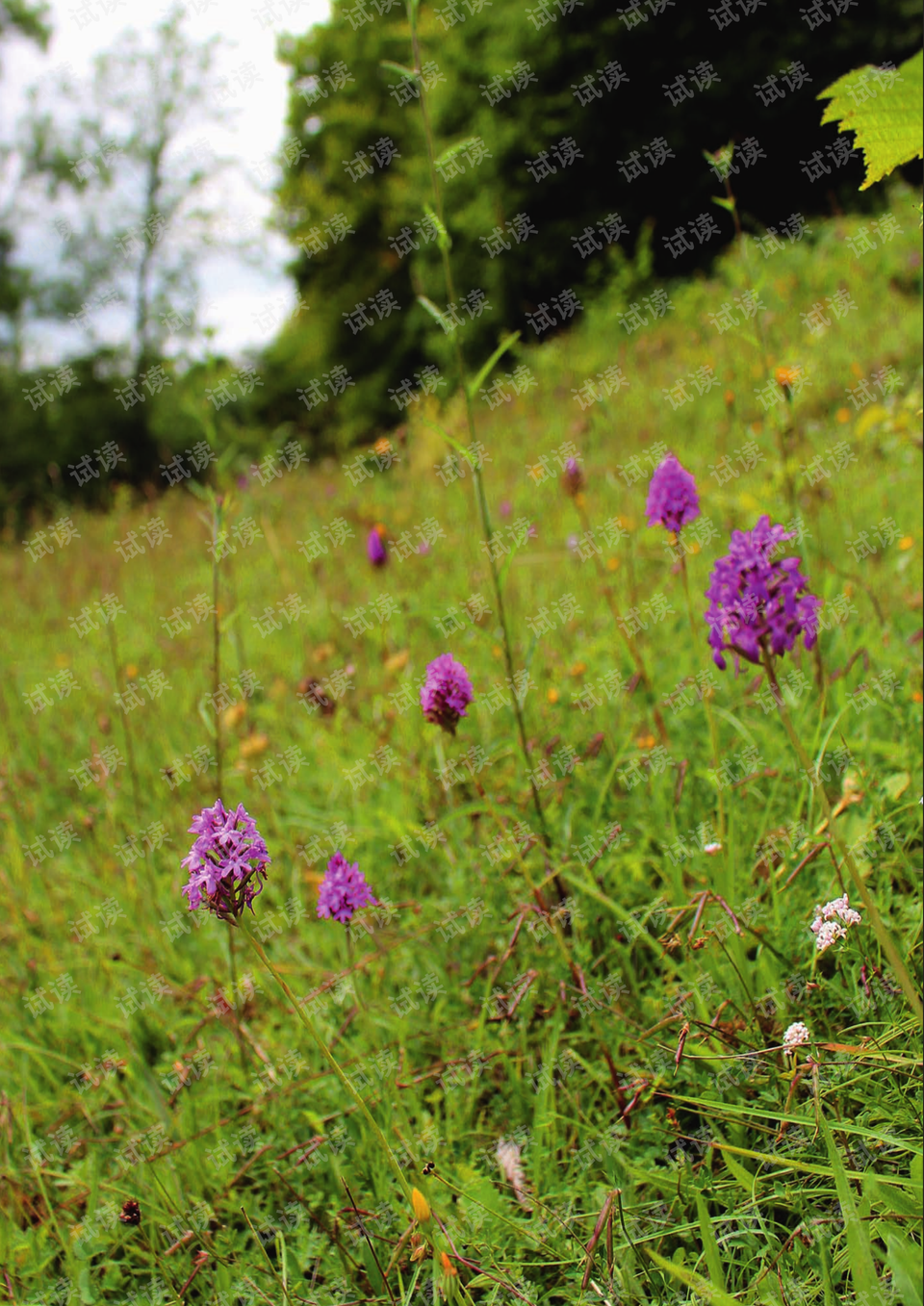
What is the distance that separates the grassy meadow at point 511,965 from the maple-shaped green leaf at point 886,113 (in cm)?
73

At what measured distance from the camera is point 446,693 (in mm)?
1491

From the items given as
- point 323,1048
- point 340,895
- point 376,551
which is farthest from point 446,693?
point 376,551

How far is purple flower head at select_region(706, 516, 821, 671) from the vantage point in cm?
109

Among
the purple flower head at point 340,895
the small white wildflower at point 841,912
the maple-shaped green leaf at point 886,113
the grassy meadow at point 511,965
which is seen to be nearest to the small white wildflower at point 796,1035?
the grassy meadow at point 511,965

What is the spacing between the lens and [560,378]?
301 inches

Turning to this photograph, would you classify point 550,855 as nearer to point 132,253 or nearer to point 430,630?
point 430,630

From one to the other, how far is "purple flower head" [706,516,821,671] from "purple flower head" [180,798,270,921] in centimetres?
63

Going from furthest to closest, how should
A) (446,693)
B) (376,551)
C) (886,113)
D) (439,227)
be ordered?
(376,551) → (446,693) → (439,227) → (886,113)

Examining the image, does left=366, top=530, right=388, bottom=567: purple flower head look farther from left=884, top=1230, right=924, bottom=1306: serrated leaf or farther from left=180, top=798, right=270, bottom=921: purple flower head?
left=884, top=1230, right=924, bottom=1306: serrated leaf

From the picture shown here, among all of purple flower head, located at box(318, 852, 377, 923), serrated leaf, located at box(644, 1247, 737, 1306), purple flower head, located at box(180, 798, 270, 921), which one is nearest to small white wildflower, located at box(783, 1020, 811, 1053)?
serrated leaf, located at box(644, 1247, 737, 1306)

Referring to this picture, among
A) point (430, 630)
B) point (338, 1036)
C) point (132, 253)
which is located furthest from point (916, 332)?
point (132, 253)

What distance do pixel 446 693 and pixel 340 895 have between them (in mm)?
375

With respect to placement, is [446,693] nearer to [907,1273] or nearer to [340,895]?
[340,895]

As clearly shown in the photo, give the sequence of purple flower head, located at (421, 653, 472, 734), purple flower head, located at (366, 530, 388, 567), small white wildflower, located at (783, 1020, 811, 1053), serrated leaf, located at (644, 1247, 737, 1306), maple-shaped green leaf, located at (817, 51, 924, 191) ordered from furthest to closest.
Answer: purple flower head, located at (366, 530, 388, 567)
purple flower head, located at (421, 653, 472, 734)
small white wildflower, located at (783, 1020, 811, 1053)
serrated leaf, located at (644, 1247, 737, 1306)
maple-shaped green leaf, located at (817, 51, 924, 191)
